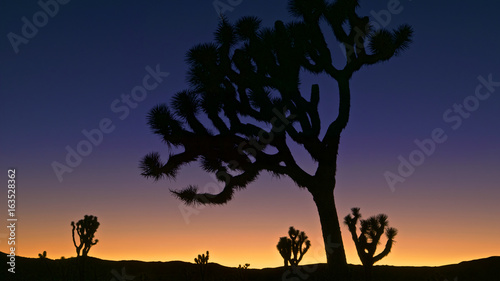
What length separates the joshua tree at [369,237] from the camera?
14195mm

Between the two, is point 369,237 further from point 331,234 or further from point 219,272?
point 219,272

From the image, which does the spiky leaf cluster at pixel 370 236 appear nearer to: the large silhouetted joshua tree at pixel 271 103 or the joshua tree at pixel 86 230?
the large silhouetted joshua tree at pixel 271 103

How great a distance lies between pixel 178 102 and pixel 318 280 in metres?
5.80

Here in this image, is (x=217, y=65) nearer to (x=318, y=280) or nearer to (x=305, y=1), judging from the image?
(x=305, y=1)

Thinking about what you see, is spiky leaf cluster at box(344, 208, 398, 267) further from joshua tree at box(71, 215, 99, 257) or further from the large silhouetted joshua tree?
joshua tree at box(71, 215, 99, 257)

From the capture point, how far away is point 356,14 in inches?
506

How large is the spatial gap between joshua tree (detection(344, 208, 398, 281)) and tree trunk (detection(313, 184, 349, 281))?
8.80 ft

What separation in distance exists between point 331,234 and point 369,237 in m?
3.06

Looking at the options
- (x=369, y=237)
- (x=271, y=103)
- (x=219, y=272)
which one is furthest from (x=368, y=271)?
(x=219, y=272)

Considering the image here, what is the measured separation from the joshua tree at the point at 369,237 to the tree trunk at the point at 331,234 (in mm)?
2683

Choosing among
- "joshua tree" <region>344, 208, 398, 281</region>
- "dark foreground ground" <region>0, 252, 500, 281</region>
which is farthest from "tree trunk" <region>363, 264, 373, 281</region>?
"dark foreground ground" <region>0, 252, 500, 281</region>

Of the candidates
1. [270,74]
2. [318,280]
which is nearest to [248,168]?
[270,74]

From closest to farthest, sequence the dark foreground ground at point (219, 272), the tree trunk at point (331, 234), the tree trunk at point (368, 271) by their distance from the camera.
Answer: the tree trunk at point (331, 234)
the tree trunk at point (368, 271)
the dark foreground ground at point (219, 272)

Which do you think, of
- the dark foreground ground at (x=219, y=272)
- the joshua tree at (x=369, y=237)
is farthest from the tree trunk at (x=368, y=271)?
the dark foreground ground at (x=219, y=272)
